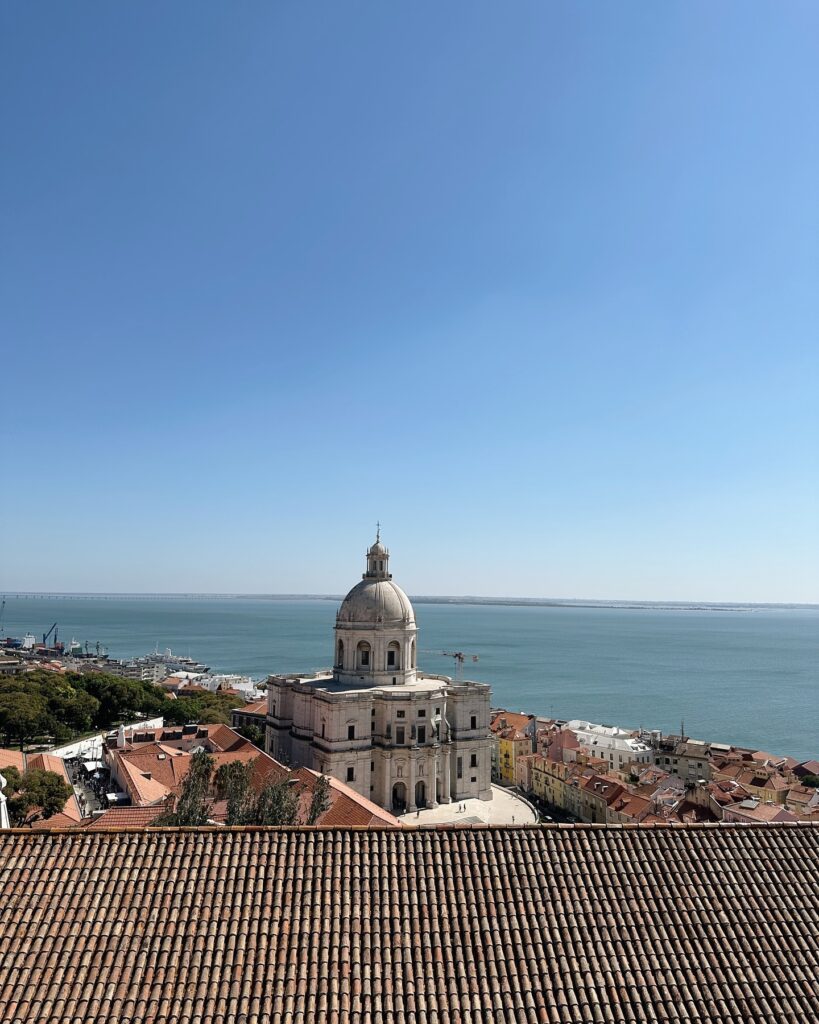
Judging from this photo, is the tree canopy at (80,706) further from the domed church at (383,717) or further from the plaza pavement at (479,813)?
the plaza pavement at (479,813)

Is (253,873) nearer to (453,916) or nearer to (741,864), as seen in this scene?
(453,916)

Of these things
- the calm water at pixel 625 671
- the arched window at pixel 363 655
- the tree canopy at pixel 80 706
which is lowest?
the calm water at pixel 625 671

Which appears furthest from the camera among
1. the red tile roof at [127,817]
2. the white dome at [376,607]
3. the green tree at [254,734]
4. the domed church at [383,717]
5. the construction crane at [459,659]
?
the construction crane at [459,659]

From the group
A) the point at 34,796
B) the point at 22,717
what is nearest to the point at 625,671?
the point at 22,717

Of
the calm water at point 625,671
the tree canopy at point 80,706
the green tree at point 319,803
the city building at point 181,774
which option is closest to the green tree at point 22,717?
the tree canopy at point 80,706

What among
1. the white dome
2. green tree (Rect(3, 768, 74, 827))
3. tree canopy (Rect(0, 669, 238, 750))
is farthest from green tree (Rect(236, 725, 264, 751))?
green tree (Rect(3, 768, 74, 827))

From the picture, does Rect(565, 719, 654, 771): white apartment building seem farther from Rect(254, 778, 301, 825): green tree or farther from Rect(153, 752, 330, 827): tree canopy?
Rect(254, 778, 301, 825): green tree
